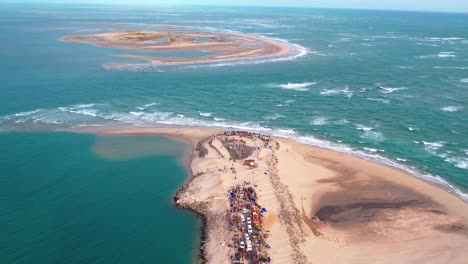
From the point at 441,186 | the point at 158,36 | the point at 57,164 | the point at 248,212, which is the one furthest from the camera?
the point at 158,36

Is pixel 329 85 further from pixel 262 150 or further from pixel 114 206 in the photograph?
pixel 114 206

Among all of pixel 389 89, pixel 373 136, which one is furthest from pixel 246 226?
pixel 389 89

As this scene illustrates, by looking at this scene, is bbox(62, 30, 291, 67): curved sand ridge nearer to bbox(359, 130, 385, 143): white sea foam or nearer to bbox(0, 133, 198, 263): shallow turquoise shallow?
bbox(0, 133, 198, 263): shallow turquoise shallow

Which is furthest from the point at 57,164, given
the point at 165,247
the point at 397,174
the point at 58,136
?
the point at 397,174

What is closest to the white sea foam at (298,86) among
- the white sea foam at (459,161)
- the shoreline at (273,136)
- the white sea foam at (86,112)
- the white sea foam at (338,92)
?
the white sea foam at (338,92)

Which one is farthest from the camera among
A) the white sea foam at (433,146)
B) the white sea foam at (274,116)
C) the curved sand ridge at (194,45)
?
the curved sand ridge at (194,45)

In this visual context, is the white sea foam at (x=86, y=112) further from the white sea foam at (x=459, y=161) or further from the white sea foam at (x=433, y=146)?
the white sea foam at (x=459, y=161)

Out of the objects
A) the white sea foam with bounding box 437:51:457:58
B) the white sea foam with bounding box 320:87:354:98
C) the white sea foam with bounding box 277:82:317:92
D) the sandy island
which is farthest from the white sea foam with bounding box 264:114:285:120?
the white sea foam with bounding box 437:51:457:58
